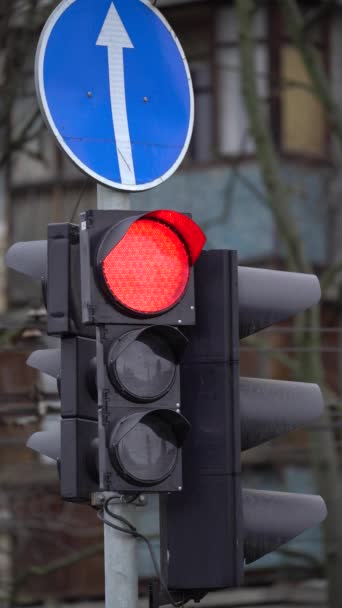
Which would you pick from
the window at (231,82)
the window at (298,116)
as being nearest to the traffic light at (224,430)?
the window at (231,82)

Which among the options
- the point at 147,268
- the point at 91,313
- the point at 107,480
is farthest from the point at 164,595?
the point at 147,268

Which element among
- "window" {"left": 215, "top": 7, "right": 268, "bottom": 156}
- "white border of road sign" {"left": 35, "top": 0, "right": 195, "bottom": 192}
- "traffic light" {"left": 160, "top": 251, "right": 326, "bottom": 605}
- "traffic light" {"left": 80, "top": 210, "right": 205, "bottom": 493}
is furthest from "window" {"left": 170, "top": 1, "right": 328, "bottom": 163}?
"traffic light" {"left": 80, "top": 210, "right": 205, "bottom": 493}

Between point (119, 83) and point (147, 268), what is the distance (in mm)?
900

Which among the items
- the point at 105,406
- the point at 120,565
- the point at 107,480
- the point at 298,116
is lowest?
the point at 120,565

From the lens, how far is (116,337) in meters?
4.88

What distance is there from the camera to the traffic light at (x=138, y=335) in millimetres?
4820

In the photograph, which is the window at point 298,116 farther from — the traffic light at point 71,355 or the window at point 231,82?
the traffic light at point 71,355

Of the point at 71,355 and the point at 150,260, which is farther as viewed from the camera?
the point at 71,355

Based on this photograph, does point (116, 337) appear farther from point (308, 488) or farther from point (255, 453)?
point (308, 488)

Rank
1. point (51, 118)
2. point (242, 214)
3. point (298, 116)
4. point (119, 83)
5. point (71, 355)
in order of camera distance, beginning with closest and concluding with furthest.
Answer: point (71, 355), point (51, 118), point (119, 83), point (242, 214), point (298, 116)

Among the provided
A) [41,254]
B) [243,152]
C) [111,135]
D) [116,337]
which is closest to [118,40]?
[111,135]

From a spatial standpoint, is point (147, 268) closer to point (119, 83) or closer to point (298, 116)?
point (119, 83)

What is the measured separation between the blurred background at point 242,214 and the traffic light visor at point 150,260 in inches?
308

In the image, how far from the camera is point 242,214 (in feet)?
59.5
